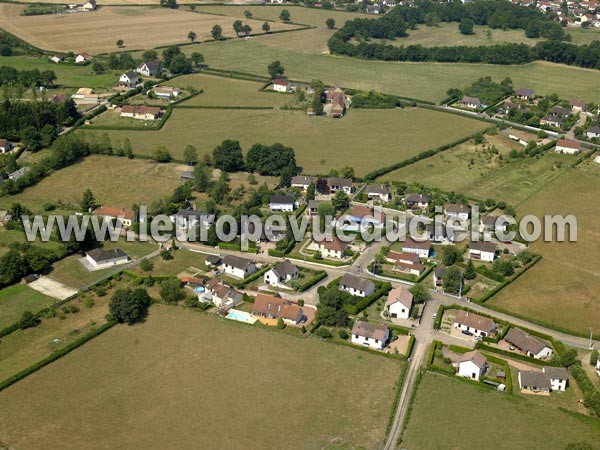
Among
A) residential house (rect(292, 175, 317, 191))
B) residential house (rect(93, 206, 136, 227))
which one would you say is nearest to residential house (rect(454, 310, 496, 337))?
residential house (rect(292, 175, 317, 191))

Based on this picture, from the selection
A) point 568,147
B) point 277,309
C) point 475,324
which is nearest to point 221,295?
point 277,309

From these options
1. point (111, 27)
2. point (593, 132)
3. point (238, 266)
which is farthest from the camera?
point (111, 27)

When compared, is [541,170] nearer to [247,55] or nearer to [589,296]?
[589,296]

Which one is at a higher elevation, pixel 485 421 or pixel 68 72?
A: pixel 68 72

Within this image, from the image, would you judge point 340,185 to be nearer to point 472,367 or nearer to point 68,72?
point 472,367

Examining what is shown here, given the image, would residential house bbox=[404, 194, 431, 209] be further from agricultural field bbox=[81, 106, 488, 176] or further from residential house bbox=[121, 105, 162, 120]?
residential house bbox=[121, 105, 162, 120]

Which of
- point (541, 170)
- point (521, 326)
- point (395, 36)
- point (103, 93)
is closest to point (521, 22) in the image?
point (395, 36)

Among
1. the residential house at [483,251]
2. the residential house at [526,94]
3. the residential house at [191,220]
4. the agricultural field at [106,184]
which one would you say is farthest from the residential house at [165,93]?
the residential house at [483,251]
